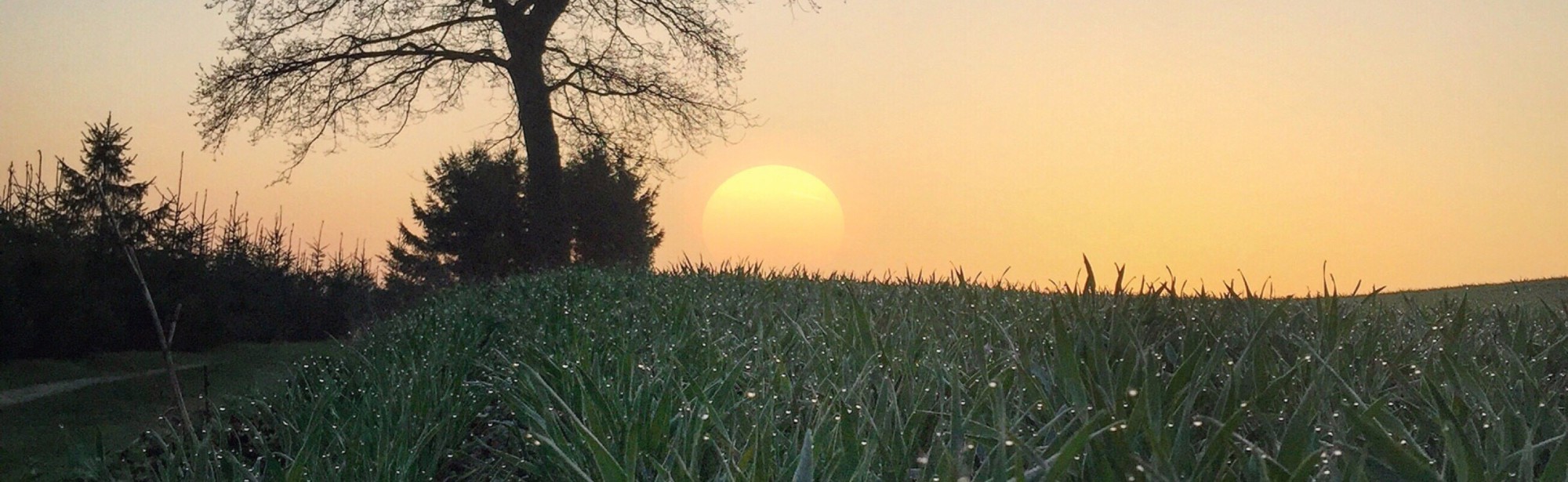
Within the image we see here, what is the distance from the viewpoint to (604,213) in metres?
20.4

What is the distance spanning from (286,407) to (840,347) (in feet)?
7.35

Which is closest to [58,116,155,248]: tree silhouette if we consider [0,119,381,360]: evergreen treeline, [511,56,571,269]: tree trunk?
[0,119,381,360]: evergreen treeline

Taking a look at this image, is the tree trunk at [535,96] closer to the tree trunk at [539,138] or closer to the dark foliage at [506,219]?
the tree trunk at [539,138]

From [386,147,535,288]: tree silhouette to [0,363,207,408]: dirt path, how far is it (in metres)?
8.25

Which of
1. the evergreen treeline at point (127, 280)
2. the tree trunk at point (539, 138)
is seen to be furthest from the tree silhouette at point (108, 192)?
the tree trunk at point (539, 138)

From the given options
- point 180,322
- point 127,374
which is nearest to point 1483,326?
point 127,374

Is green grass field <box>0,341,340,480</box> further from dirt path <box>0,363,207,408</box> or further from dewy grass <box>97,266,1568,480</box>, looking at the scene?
dewy grass <box>97,266,1568,480</box>

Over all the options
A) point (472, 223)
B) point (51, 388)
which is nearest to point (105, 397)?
point (51, 388)

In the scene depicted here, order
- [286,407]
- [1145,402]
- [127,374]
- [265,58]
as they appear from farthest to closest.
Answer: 1. [265,58]
2. [127,374]
3. [286,407]
4. [1145,402]

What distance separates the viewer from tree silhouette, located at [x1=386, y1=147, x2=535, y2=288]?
19766mm

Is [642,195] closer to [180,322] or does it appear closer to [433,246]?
[433,246]

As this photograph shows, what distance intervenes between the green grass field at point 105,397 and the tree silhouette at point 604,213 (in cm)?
730

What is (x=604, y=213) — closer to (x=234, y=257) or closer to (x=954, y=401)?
(x=234, y=257)

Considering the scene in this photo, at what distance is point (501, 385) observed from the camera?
383 cm
